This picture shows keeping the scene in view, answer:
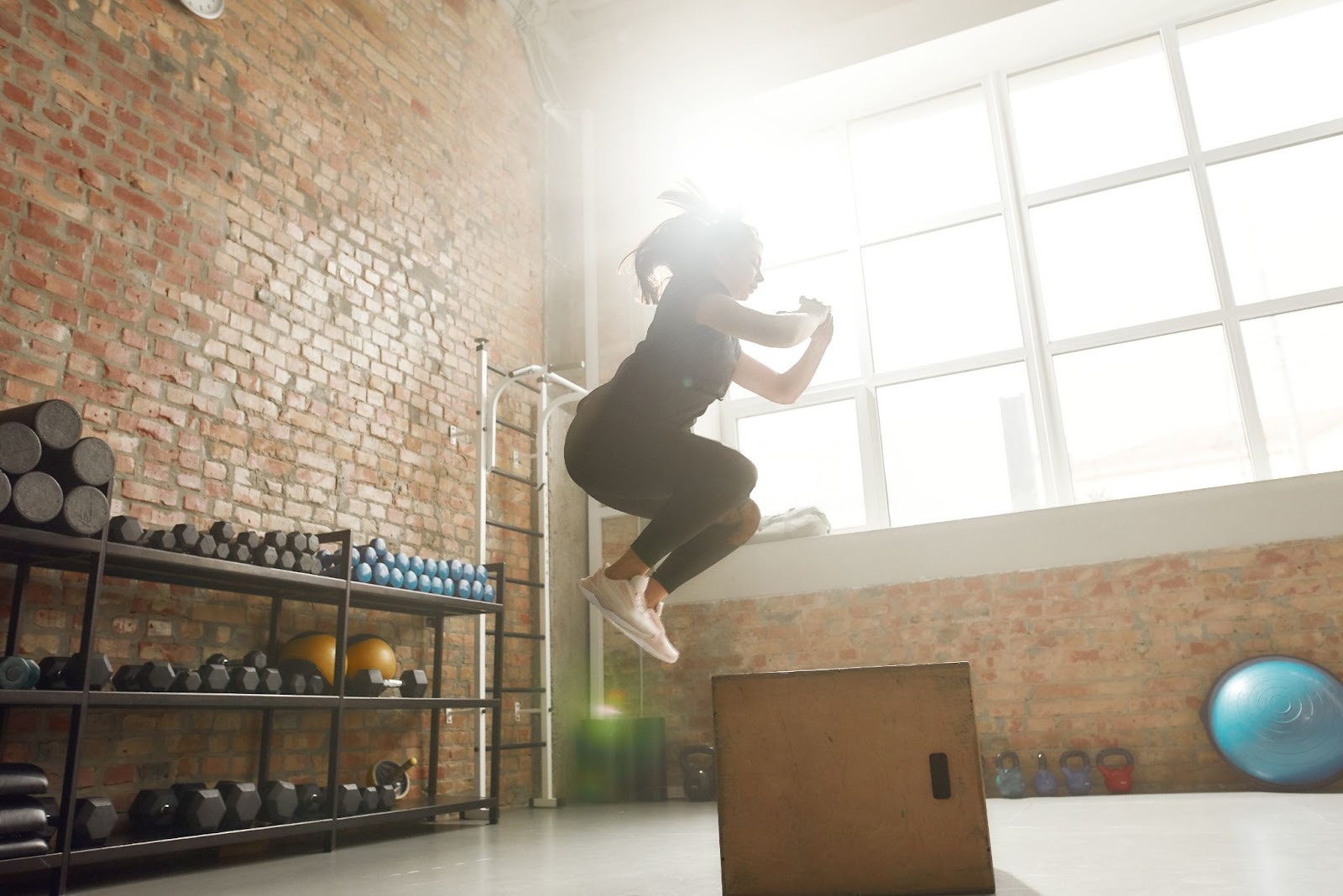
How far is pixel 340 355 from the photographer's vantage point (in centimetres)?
456

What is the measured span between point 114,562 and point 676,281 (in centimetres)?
207

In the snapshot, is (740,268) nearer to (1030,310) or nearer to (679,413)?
(679,413)

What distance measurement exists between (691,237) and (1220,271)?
4.45 metres

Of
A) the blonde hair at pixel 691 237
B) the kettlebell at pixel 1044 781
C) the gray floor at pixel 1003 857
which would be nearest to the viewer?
the gray floor at pixel 1003 857

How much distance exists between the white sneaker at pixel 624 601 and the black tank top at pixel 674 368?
1.49ft

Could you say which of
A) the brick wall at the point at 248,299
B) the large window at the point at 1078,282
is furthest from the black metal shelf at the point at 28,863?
the large window at the point at 1078,282

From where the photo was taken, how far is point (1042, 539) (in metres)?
5.26

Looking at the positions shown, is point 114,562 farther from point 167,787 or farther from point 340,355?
point 340,355

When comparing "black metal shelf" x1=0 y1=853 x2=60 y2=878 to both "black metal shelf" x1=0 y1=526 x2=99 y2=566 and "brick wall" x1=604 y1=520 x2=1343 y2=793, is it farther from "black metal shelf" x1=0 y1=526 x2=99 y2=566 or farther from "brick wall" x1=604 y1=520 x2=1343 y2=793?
"brick wall" x1=604 y1=520 x2=1343 y2=793

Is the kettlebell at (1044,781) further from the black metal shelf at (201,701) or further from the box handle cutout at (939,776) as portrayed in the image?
the black metal shelf at (201,701)

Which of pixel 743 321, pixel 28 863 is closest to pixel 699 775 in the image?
pixel 28 863

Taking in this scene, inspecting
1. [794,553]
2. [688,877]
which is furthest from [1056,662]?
[688,877]

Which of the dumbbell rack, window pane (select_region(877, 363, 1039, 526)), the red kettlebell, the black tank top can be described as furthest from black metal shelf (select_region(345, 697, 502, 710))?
the red kettlebell

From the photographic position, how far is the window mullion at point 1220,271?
526 centimetres
